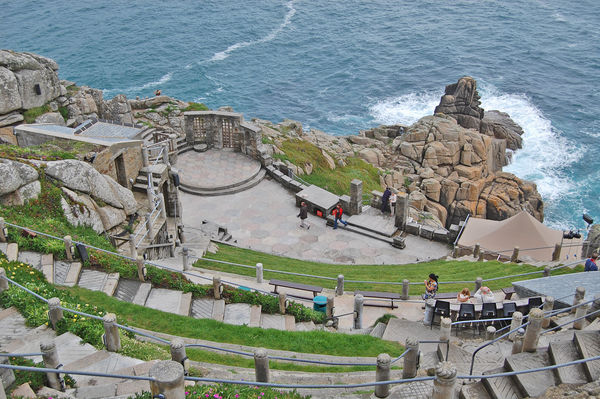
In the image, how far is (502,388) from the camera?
42.9 feet

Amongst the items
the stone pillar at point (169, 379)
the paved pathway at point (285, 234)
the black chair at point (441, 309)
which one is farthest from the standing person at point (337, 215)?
the stone pillar at point (169, 379)

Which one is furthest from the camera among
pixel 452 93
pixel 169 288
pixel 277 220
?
pixel 452 93

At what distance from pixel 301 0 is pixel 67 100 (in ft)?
276

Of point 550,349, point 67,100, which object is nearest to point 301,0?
point 67,100

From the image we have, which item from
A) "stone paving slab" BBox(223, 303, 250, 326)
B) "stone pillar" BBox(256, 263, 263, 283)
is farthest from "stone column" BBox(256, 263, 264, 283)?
"stone paving slab" BBox(223, 303, 250, 326)

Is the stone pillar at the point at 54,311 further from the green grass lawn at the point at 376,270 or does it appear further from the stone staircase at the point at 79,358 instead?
the green grass lawn at the point at 376,270

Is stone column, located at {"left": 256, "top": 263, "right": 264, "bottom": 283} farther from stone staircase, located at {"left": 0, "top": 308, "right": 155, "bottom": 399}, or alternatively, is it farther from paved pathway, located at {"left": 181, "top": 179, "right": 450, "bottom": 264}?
stone staircase, located at {"left": 0, "top": 308, "right": 155, "bottom": 399}

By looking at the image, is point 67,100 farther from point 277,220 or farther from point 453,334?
point 453,334

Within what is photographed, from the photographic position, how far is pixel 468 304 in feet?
65.0

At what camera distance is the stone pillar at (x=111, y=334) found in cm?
1481

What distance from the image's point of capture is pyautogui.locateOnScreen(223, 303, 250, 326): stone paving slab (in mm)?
19578

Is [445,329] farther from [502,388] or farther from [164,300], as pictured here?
[164,300]

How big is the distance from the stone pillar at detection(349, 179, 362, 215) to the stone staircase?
728 inches

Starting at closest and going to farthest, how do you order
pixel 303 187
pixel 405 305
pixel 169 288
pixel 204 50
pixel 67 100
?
pixel 169 288 < pixel 405 305 < pixel 303 187 < pixel 67 100 < pixel 204 50
